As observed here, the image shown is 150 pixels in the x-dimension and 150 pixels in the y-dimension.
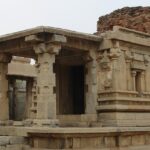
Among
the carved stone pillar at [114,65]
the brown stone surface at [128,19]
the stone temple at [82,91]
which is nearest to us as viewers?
the stone temple at [82,91]

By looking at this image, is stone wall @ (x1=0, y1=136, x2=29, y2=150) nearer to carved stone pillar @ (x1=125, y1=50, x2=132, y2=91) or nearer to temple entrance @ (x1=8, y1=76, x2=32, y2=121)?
carved stone pillar @ (x1=125, y1=50, x2=132, y2=91)

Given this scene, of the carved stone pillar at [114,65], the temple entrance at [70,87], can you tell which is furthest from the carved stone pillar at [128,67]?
the temple entrance at [70,87]

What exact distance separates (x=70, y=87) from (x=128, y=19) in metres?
8.01

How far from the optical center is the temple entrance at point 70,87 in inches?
608

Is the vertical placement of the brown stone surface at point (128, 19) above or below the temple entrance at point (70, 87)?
above

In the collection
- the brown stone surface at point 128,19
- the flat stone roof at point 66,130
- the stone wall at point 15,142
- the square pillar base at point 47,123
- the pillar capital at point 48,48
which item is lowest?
the stone wall at point 15,142

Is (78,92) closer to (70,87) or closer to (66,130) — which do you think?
(70,87)

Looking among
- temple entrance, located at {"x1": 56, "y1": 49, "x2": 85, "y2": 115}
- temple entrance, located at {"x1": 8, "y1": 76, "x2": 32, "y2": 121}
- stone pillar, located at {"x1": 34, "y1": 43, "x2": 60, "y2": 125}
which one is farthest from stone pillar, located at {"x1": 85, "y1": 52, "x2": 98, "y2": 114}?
temple entrance, located at {"x1": 8, "y1": 76, "x2": 32, "y2": 121}

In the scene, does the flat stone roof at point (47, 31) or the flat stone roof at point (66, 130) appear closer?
the flat stone roof at point (66, 130)

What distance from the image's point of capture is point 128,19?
22188 millimetres

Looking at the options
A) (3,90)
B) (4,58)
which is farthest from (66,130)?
(4,58)

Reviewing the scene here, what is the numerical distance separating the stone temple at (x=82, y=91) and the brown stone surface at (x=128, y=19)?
6.76 meters

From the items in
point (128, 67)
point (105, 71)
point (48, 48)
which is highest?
point (48, 48)

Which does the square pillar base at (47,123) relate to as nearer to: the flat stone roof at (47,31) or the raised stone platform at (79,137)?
the raised stone platform at (79,137)
